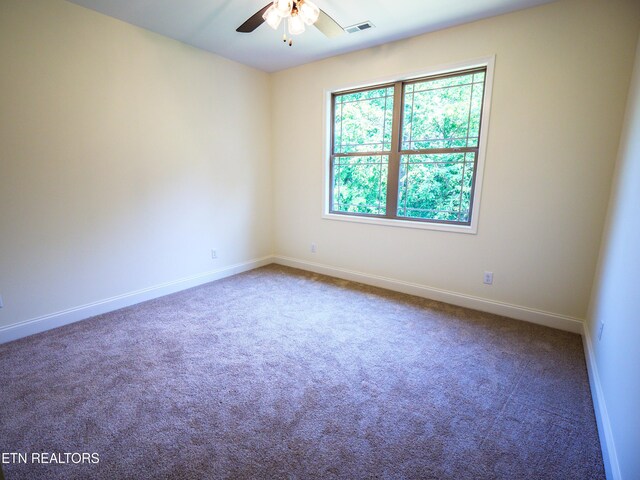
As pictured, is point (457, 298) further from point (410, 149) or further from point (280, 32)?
point (280, 32)

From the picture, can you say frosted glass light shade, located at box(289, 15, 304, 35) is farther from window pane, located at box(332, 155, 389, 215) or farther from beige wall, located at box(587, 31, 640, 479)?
beige wall, located at box(587, 31, 640, 479)

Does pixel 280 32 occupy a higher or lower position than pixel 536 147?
higher

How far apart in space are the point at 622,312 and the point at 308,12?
2.48m

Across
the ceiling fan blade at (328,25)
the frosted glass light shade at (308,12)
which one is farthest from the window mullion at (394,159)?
the frosted glass light shade at (308,12)

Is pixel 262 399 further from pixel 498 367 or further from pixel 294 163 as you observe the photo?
pixel 294 163

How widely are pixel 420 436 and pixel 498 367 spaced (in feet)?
3.13

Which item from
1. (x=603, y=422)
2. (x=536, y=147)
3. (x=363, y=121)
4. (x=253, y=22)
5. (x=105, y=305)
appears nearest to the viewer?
(x=603, y=422)

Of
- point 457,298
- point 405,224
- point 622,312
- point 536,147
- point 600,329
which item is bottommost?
point 457,298

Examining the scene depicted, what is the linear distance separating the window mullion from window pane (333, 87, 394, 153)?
0.07 m

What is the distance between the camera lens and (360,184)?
12.7 ft

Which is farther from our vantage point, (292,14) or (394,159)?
(394,159)

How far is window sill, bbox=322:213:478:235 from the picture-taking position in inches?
122

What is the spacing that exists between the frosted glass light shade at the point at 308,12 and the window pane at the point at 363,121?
1.70m

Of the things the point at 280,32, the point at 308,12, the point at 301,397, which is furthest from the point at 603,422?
the point at 280,32
